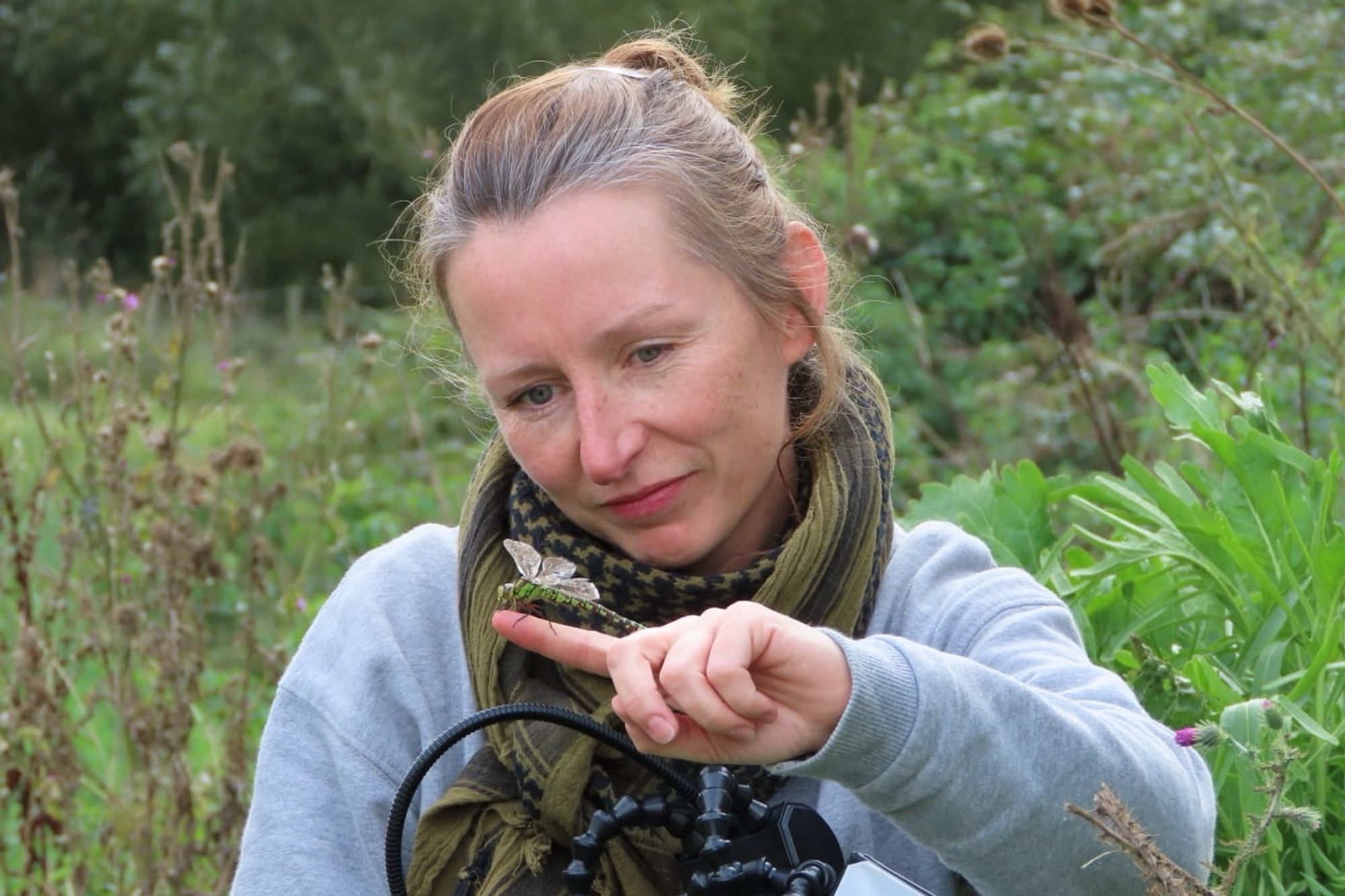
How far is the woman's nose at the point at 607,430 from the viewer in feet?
5.41

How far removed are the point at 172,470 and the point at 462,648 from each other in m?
1.46

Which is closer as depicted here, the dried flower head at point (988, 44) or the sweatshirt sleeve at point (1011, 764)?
the sweatshirt sleeve at point (1011, 764)

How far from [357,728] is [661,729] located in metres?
0.70

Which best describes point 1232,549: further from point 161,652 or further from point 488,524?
point 161,652

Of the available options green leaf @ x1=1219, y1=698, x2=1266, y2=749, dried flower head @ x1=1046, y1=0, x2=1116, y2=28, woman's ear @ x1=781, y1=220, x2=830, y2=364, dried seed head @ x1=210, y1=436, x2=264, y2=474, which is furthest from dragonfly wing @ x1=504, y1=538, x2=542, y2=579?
dried seed head @ x1=210, y1=436, x2=264, y2=474

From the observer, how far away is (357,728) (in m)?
1.84

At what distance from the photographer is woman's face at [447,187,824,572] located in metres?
1.65

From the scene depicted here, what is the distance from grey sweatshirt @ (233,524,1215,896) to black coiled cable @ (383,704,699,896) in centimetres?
17

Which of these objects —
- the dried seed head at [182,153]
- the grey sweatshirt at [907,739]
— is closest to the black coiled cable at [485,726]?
the grey sweatshirt at [907,739]

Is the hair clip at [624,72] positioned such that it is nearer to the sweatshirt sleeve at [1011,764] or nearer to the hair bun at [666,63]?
the hair bun at [666,63]

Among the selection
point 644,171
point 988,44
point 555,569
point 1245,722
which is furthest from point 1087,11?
point 555,569

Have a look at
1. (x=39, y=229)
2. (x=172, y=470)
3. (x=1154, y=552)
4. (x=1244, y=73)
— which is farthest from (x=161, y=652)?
(x=39, y=229)

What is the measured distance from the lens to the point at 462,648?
1.91m

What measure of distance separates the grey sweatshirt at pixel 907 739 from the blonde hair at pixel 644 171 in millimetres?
296
